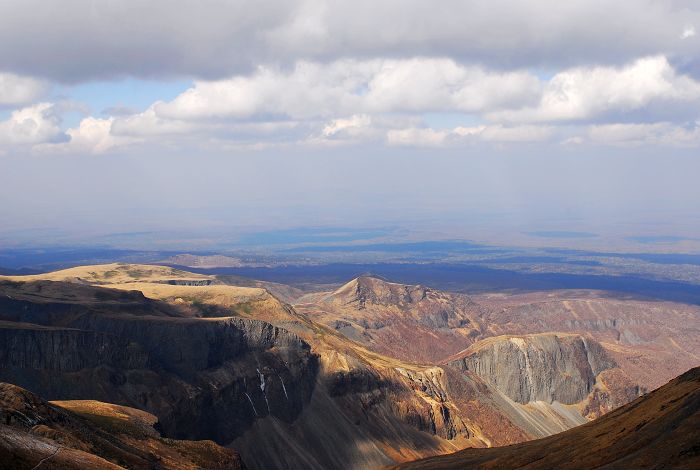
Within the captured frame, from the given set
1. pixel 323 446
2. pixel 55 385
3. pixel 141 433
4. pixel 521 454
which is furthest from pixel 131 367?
pixel 521 454

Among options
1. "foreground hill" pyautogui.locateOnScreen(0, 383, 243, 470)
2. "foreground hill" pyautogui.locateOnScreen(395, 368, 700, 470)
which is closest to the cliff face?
"foreground hill" pyautogui.locateOnScreen(0, 383, 243, 470)

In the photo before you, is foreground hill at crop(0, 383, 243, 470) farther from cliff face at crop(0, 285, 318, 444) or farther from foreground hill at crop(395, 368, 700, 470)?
foreground hill at crop(395, 368, 700, 470)

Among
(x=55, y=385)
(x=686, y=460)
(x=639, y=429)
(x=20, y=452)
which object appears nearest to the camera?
(x=20, y=452)

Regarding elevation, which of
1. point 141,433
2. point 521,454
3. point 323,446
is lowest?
point 323,446

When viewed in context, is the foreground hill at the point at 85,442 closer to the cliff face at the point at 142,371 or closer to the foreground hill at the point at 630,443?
the cliff face at the point at 142,371

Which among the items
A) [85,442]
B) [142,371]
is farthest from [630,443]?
[142,371]

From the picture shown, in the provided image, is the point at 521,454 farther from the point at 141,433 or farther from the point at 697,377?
the point at 141,433
